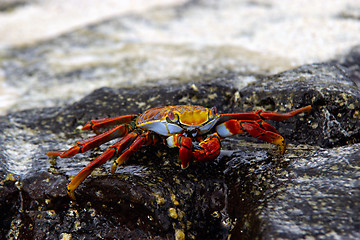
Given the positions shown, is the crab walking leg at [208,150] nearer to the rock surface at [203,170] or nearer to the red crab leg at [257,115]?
the rock surface at [203,170]

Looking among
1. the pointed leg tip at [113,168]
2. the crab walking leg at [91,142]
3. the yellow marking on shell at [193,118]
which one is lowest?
the pointed leg tip at [113,168]

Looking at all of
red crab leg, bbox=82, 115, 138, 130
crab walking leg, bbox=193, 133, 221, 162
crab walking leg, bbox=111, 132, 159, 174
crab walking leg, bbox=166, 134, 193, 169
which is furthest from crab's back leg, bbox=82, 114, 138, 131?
crab walking leg, bbox=193, 133, 221, 162

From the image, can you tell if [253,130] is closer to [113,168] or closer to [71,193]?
[113,168]

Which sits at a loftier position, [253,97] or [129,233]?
[253,97]

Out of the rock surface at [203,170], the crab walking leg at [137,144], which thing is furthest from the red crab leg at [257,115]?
the crab walking leg at [137,144]

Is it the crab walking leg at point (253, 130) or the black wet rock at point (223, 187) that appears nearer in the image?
the black wet rock at point (223, 187)

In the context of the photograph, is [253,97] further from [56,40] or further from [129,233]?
[56,40]

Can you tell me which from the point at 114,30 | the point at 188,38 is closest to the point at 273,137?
the point at 188,38
